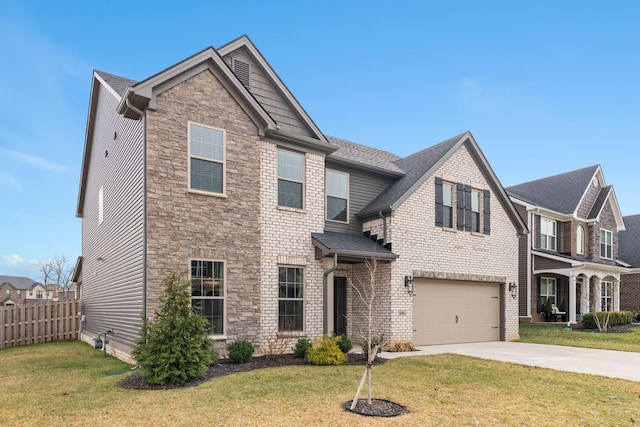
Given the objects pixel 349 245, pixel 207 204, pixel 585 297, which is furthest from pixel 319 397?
pixel 585 297

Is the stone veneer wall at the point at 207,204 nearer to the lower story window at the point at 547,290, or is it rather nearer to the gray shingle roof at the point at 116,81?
the gray shingle roof at the point at 116,81

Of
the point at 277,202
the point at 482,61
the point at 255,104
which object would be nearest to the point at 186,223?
the point at 277,202

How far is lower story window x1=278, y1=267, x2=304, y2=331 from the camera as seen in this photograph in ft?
39.7

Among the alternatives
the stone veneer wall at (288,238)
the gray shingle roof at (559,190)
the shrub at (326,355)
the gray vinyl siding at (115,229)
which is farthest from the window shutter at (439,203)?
the gray shingle roof at (559,190)

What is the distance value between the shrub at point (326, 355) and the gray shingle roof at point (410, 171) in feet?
16.4

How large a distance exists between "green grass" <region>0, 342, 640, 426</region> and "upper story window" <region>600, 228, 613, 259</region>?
21.8 m

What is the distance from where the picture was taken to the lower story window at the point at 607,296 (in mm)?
27095

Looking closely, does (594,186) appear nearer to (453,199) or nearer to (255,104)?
(453,199)

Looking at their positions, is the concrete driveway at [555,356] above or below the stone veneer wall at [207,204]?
below

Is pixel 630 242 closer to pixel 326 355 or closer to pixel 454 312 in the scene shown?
pixel 454 312

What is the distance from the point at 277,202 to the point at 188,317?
4864mm

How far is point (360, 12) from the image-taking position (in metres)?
18.5

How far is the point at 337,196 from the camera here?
47.4 feet

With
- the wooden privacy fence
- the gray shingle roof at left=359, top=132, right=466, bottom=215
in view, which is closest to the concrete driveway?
the gray shingle roof at left=359, top=132, right=466, bottom=215
